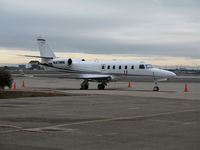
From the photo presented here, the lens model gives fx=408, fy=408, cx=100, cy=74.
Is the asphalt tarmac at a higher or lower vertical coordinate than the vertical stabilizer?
lower

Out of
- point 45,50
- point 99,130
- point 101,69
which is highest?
point 45,50

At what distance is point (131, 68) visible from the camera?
39188 millimetres

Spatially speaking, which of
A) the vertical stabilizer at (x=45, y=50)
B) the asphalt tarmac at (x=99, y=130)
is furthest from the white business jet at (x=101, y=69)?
the asphalt tarmac at (x=99, y=130)

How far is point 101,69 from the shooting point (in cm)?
4156

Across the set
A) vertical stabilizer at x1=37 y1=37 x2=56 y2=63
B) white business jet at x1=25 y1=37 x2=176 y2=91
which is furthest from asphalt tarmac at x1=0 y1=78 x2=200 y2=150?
vertical stabilizer at x1=37 y1=37 x2=56 y2=63

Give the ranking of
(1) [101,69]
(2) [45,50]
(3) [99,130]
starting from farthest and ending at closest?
(2) [45,50]
(1) [101,69]
(3) [99,130]

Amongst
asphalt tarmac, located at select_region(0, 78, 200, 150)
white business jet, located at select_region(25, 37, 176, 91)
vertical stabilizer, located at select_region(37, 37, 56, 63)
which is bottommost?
asphalt tarmac, located at select_region(0, 78, 200, 150)

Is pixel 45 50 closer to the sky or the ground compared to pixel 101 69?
closer to the sky

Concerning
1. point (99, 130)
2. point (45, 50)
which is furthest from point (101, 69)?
point (99, 130)

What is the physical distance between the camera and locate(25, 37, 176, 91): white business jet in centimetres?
3806

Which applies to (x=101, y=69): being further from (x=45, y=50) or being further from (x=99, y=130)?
(x=99, y=130)

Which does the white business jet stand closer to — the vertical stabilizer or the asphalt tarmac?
the vertical stabilizer

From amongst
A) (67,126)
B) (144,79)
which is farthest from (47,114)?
(144,79)

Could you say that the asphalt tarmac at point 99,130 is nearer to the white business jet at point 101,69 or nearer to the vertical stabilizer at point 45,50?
the white business jet at point 101,69
